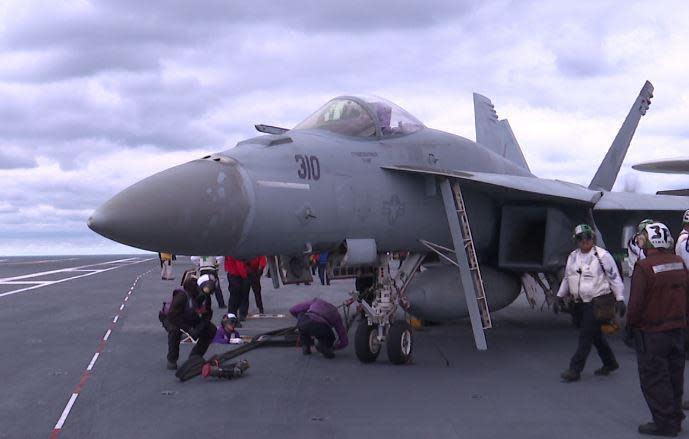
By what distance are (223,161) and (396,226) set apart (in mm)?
2489

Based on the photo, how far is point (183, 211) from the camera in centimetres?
521

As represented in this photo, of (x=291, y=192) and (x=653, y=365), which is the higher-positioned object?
(x=291, y=192)

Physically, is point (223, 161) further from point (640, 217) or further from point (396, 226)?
point (640, 217)

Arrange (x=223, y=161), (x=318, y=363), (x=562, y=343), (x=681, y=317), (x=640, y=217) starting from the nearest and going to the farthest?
(x=681, y=317) < (x=223, y=161) < (x=318, y=363) < (x=562, y=343) < (x=640, y=217)

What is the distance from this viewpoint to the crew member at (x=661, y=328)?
16.0ft

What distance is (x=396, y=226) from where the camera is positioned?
7.46 metres

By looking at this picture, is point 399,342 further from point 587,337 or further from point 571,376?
point 587,337

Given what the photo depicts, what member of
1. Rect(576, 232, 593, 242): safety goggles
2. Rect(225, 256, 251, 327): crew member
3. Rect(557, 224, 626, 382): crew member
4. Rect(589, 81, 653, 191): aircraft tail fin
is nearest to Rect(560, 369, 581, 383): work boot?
Rect(557, 224, 626, 382): crew member

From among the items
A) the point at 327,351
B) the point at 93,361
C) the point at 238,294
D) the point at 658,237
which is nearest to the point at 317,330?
the point at 327,351

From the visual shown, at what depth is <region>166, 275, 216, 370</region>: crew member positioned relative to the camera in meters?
7.41

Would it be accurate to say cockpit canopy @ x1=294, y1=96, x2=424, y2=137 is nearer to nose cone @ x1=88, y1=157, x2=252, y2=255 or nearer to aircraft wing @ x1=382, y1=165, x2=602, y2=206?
aircraft wing @ x1=382, y1=165, x2=602, y2=206

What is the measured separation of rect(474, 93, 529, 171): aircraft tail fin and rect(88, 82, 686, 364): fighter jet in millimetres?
3559

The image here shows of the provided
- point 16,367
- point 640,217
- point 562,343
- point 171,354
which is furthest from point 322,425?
point 640,217

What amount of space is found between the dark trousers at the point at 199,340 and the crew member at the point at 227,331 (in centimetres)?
132
